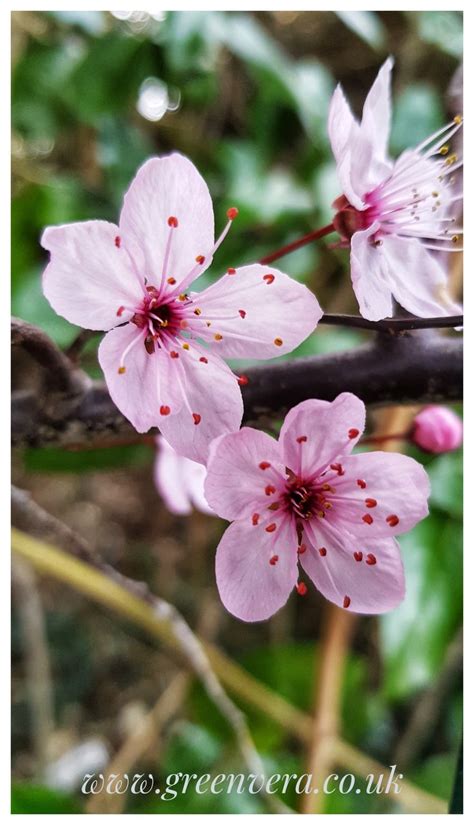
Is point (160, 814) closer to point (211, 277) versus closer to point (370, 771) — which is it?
point (370, 771)

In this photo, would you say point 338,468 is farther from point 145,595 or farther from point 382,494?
point 145,595

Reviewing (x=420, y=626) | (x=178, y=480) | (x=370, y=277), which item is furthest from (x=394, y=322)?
(x=420, y=626)

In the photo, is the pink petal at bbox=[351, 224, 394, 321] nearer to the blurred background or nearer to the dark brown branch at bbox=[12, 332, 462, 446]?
the dark brown branch at bbox=[12, 332, 462, 446]

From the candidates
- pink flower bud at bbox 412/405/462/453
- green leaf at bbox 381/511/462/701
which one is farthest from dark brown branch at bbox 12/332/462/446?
green leaf at bbox 381/511/462/701

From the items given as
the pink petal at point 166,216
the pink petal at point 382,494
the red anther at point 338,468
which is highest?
the pink petal at point 166,216

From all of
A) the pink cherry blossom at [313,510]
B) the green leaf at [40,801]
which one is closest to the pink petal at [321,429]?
the pink cherry blossom at [313,510]

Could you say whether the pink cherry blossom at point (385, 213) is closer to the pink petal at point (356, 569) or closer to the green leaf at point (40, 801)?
the pink petal at point (356, 569)
